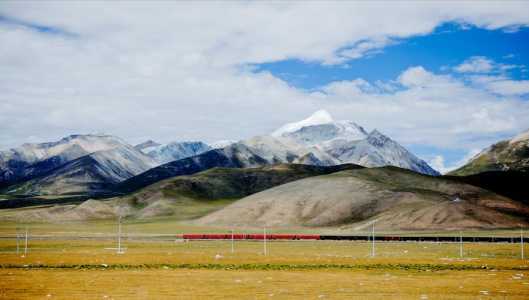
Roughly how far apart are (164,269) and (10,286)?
54.4 feet

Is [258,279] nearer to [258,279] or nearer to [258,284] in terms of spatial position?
[258,279]

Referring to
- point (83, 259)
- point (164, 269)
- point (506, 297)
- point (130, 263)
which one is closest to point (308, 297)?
point (506, 297)

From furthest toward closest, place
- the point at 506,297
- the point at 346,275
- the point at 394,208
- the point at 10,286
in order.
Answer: the point at 394,208 < the point at 346,275 < the point at 10,286 < the point at 506,297

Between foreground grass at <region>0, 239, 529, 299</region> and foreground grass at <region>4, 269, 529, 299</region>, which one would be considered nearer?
foreground grass at <region>4, 269, 529, 299</region>

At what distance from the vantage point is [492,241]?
112 m

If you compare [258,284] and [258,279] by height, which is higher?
[258,284]

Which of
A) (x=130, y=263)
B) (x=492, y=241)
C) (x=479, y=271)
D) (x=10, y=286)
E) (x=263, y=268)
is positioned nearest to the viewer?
(x=10, y=286)

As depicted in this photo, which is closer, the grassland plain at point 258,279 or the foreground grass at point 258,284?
the foreground grass at point 258,284

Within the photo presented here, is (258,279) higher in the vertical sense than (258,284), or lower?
lower

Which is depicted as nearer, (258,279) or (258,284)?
(258,284)

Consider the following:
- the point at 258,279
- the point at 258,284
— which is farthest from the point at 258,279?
the point at 258,284

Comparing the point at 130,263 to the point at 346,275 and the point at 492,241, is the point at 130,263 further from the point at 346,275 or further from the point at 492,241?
the point at 492,241

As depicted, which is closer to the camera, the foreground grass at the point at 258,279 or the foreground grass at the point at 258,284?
the foreground grass at the point at 258,284

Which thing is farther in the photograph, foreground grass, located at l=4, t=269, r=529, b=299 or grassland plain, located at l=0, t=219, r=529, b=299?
grassland plain, located at l=0, t=219, r=529, b=299
